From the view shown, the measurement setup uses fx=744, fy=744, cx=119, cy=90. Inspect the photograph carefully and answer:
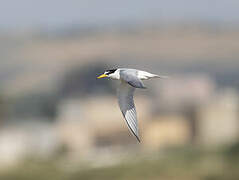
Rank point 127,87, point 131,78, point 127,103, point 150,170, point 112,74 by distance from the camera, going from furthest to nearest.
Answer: point 150,170 < point 127,87 < point 127,103 < point 112,74 < point 131,78

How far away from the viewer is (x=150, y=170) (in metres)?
25.9

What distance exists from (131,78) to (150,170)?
21.2 meters

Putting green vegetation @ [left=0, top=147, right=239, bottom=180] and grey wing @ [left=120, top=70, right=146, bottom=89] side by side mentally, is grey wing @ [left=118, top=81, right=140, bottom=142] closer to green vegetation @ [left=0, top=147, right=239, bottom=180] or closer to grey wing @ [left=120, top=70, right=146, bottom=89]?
grey wing @ [left=120, top=70, right=146, bottom=89]

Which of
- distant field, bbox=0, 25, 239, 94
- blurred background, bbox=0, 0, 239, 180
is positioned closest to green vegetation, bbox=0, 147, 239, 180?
blurred background, bbox=0, 0, 239, 180

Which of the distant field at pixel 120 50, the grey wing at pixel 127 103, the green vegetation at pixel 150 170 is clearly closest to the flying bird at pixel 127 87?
the grey wing at pixel 127 103

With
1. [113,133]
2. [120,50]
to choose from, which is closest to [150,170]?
[113,133]

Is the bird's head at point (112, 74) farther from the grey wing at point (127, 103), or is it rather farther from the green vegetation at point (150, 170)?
the green vegetation at point (150, 170)

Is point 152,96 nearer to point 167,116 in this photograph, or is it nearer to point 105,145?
point 167,116

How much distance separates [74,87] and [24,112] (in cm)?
1191

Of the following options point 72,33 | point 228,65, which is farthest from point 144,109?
point 72,33

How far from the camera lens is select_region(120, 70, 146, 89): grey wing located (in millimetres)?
4580

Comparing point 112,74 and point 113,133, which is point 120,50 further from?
point 112,74

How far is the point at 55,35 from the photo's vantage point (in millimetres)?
152250

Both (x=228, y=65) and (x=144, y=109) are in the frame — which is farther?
(x=228, y=65)
